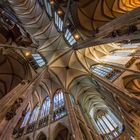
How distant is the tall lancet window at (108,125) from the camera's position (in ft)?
42.1

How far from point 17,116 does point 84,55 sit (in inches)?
417

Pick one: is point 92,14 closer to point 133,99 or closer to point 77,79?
point 77,79

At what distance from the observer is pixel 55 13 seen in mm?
14773

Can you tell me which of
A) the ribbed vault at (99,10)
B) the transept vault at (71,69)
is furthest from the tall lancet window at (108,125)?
the ribbed vault at (99,10)

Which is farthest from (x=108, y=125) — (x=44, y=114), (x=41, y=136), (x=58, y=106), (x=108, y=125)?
(x=41, y=136)

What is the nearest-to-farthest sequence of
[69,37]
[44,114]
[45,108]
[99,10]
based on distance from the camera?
1. [44,114]
2. [99,10]
3. [45,108]
4. [69,37]

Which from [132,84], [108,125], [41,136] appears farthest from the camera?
[108,125]

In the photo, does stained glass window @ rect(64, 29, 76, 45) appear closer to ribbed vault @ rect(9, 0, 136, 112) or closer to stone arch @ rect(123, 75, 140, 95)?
ribbed vault @ rect(9, 0, 136, 112)

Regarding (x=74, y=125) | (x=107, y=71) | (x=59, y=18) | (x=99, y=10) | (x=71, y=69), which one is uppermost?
(x=59, y=18)

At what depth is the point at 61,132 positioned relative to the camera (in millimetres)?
13547

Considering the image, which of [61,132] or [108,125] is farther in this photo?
[108,125]

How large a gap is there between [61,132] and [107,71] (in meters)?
5.98

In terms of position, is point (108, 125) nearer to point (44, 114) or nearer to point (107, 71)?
point (107, 71)

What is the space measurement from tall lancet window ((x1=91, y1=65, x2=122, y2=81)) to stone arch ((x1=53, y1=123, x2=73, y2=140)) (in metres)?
4.97
